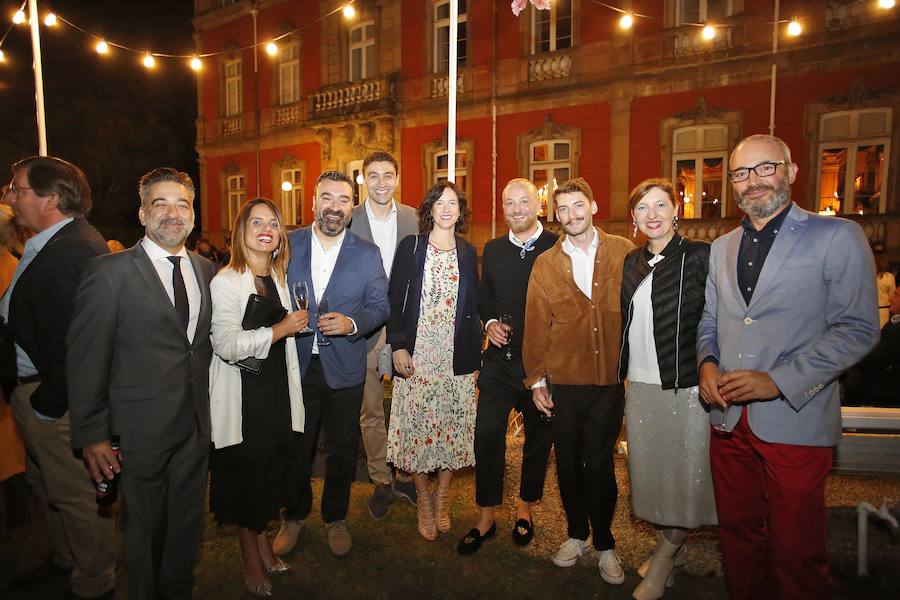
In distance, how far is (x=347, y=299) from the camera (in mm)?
3502

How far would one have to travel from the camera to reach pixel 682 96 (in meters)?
12.4

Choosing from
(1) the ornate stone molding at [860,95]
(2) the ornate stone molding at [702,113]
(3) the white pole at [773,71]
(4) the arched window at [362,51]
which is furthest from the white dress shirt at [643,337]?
(4) the arched window at [362,51]

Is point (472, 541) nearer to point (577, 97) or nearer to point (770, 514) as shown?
point (770, 514)

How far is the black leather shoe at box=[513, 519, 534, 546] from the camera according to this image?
3.61m

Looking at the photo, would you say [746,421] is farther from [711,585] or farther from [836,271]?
[711,585]

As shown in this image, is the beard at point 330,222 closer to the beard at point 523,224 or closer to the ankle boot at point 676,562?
the beard at point 523,224

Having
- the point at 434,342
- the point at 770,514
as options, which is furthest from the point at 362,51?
the point at 770,514

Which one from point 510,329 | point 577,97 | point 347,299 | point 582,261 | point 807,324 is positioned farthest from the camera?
point 577,97

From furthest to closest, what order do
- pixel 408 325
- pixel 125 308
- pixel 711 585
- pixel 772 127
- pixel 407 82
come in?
pixel 407 82
pixel 772 127
pixel 408 325
pixel 711 585
pixel 125 308

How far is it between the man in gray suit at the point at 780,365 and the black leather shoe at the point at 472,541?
4.92 ft

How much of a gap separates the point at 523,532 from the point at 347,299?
1.92m

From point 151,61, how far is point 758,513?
13749 millimetres

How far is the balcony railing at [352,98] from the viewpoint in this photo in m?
16.0

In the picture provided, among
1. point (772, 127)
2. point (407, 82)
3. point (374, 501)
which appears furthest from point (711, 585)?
point (407, 82)
